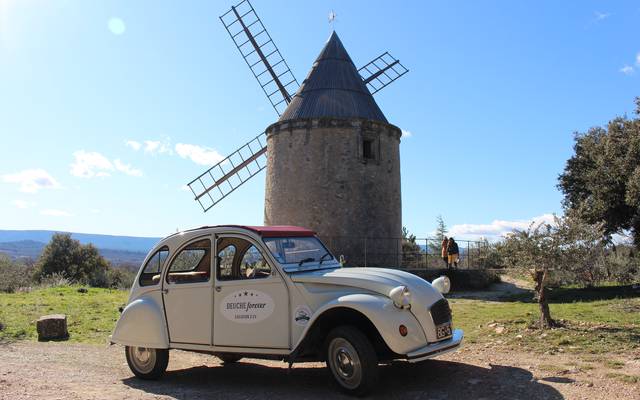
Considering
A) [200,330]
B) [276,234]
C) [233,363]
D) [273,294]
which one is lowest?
[233,363]

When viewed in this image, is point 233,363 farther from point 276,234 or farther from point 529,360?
point 529,360

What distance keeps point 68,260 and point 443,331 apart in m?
34.7

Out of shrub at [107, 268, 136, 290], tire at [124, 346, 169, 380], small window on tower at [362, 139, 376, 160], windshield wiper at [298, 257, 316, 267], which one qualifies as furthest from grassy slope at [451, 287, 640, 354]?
shrub at [107, 268, 136, 290]

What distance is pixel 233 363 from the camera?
825 cm

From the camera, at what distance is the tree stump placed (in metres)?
10.5

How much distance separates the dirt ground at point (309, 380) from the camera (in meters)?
5.71

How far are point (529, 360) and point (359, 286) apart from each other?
2904mm

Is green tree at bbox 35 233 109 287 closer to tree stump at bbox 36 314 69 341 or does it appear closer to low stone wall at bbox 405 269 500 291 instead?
low stone wall at bbox 405 269 500 291

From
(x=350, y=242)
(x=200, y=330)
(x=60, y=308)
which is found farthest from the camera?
(x=350, y=242)

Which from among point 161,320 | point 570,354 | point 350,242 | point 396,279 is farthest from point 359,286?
point 350,242

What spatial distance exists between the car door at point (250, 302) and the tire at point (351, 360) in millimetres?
625

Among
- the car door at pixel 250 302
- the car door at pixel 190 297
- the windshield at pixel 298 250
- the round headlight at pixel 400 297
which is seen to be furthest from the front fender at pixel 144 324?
the round headlight at pixel 400 297

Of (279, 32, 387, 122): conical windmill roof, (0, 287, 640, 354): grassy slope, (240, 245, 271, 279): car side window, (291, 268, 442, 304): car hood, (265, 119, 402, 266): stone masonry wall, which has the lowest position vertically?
(0, 287, 640, 354): grassy slope

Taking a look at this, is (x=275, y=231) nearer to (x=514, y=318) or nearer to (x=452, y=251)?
(x=514, y=318)
